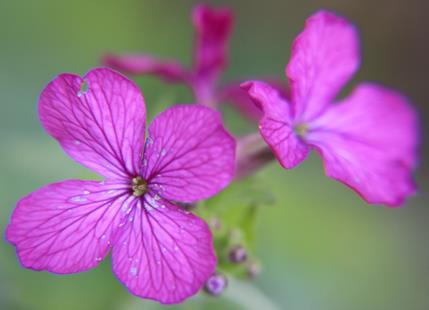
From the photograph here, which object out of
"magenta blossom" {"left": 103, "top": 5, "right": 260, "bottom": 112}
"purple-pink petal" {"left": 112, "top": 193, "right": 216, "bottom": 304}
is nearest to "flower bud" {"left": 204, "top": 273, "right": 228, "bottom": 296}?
"purple-pink petal" {"left": 112, "top": 193, "right": 216, "bottom": 304}

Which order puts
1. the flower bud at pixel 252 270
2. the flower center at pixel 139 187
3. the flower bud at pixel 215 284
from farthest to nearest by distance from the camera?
the flower bud at pixel 252 270 < the flower bud at pixel 215 284 < the flower center at pixel 139 187

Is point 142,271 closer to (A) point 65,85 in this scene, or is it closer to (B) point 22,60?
(A) point 65,85

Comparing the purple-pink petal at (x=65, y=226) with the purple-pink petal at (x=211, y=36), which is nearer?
the purple-pink petal at (x=65, y=226)

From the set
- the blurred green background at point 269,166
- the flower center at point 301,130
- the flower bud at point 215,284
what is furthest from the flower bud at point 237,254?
the blurred green background at point 269,166

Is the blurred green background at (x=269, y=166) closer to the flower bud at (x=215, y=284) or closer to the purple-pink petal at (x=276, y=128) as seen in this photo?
the flower bud at (x=215, y=284)

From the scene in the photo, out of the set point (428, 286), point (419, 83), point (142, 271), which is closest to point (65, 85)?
point (142, 271)

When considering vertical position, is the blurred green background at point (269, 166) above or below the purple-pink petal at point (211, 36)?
below
